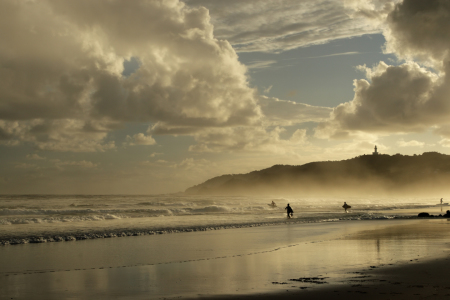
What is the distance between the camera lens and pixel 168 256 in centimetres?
1467

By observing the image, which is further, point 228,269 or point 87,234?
point 87,234

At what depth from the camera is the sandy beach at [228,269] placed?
30.0 ft

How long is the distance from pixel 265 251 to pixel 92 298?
27.1 feet

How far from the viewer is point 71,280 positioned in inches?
424

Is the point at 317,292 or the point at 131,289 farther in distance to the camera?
the point at 131,289

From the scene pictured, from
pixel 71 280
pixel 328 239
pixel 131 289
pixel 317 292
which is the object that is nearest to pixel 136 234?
pixel 328 239

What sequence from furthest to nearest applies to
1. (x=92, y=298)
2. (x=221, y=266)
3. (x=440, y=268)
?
(x=221, y=266), (x=440, y=268), (x=92, y=298)

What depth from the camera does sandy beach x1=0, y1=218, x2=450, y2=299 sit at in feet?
30.0

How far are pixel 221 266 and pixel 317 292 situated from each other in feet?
13.7

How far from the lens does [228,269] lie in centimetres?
1198

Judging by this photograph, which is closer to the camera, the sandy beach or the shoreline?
the sandy beach

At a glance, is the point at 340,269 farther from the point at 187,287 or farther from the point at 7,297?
the point at 7,297

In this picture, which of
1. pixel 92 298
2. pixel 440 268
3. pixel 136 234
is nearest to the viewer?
pixel 92 298

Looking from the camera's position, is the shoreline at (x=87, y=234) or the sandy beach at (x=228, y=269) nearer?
the sandy beach at (x=228, y=269)
